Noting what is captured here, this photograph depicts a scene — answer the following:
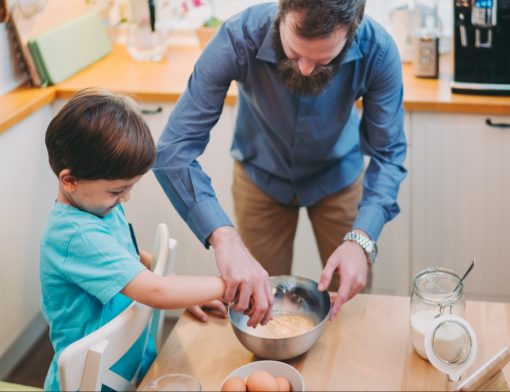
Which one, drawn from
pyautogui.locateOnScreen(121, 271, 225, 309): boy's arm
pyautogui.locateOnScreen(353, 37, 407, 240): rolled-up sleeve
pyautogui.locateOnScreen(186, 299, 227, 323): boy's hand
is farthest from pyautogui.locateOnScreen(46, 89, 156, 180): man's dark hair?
pyautogui.locateOnScreen(353, 37, 407, 240): rolled-up sleeve

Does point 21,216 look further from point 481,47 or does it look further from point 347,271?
point 481,47

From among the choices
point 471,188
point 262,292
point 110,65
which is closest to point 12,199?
point 110,65

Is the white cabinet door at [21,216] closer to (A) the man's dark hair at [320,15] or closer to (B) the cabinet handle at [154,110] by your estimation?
(B) the cabinet handle at [154,110]

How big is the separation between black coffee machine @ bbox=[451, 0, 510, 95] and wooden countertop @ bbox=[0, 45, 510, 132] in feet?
0.14

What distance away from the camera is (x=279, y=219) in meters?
2.27

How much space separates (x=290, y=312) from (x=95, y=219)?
0.46 meters

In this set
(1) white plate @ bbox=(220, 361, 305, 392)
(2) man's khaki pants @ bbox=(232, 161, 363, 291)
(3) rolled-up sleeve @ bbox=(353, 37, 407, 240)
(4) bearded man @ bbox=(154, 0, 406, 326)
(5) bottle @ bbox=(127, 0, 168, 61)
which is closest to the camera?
(1) white plate @ bbox=(220, 361, 305, 392)

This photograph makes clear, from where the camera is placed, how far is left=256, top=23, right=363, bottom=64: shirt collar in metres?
1.81

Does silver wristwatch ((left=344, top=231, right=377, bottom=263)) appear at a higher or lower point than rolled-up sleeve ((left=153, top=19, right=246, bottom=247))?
lower

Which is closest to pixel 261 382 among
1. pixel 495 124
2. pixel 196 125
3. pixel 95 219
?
pixel 95 219

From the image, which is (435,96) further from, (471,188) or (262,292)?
(262,292)

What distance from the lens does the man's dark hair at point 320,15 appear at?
1.57 meters

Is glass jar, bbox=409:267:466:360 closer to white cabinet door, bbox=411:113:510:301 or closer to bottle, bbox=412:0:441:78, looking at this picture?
white cabinet door, bbox=411:113:510:301

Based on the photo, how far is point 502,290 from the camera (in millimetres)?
2820
